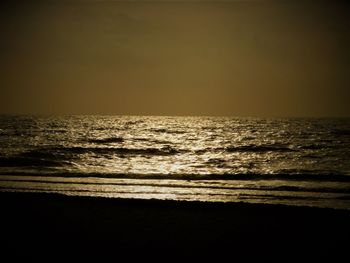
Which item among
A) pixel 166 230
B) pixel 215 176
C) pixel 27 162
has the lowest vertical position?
pixel 166 230

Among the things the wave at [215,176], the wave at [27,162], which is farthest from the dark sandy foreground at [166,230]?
the wave at [27,162]

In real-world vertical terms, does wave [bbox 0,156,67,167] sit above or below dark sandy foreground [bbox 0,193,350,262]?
above

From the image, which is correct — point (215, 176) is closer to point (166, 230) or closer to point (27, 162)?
point (166, 230)

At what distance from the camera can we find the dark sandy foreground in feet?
22.5

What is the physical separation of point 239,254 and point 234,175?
1237cm

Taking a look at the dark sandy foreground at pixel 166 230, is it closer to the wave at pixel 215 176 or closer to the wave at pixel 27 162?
the wave at pixel 215 176

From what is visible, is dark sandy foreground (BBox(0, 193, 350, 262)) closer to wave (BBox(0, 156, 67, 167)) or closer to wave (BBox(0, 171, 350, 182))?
wave (BBox(0, 171, 350, 182))

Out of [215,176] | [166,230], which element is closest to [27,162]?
[215,176]

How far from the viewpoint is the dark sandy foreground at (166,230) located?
6.86 m

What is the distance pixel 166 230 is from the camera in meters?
7.67

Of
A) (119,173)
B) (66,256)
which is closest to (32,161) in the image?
(119,173)

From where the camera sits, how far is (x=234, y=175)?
62.6ft

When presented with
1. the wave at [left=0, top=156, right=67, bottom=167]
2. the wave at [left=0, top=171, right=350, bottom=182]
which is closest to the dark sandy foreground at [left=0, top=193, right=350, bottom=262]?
the wave at [left=0, top=171, right=350, bottom=182]

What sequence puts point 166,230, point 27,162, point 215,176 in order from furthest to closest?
1. point 27,162
2. point 215,176
3. point 166,230
